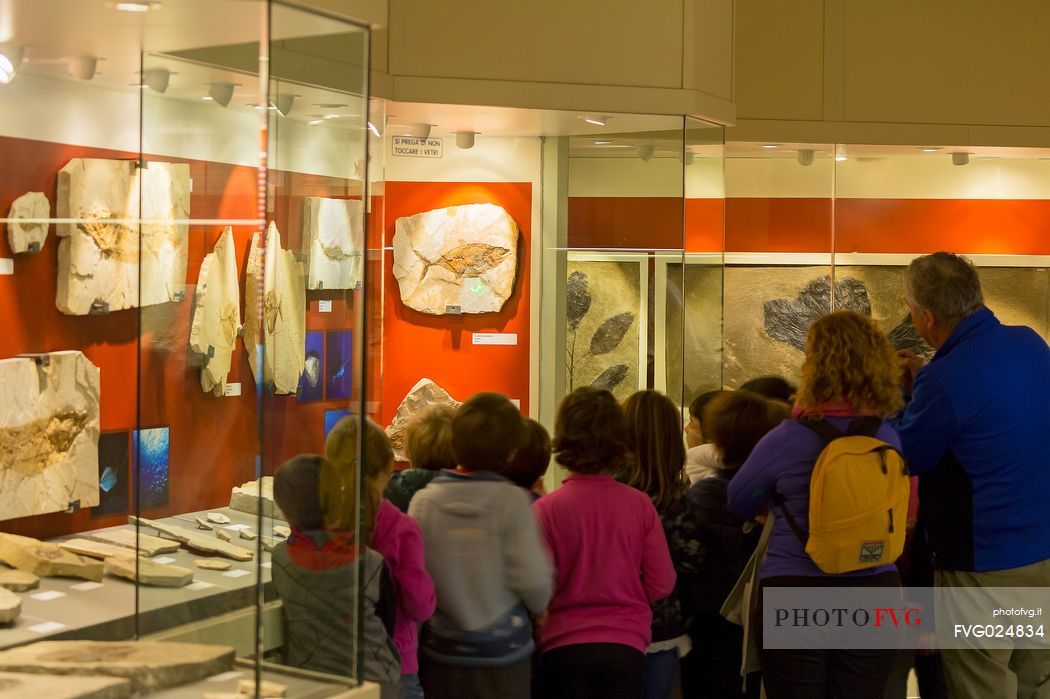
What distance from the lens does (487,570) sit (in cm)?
306

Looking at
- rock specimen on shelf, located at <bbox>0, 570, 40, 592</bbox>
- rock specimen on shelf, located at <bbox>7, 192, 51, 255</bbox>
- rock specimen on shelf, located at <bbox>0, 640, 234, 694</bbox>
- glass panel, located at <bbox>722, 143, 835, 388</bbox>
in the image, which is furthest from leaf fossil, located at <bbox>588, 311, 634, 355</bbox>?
rock specimen on shelf, located at <bbox>0, 640, 234, 694</bbox>

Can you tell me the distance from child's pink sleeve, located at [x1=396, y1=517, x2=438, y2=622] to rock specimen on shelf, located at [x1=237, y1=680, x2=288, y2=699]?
65 centimetres

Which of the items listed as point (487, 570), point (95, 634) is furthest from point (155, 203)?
point (487, 570)

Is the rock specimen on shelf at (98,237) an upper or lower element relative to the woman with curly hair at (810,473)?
upper

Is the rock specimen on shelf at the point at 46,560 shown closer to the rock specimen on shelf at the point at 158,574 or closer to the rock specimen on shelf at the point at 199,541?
the rock specimen on shelf at the point at 158,574

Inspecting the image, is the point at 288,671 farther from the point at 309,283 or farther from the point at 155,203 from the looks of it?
the point at 155,203

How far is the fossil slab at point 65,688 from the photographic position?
2.30 metres

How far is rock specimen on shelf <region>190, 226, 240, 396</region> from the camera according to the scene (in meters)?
2.88

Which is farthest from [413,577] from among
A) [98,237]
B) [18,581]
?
[98,237]

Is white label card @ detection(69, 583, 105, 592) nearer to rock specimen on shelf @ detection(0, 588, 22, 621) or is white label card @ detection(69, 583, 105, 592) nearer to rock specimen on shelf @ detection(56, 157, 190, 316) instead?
rock specimen on shelf @ detection(0, 588, 22, 621)

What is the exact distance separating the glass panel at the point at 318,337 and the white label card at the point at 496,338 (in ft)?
9.80

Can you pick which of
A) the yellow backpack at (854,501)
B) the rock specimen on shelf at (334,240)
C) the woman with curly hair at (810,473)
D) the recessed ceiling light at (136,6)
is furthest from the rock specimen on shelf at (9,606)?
the yellow backpack at (854,501)

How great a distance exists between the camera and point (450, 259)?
5602mm

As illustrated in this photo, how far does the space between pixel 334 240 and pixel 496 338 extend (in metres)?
3.07
